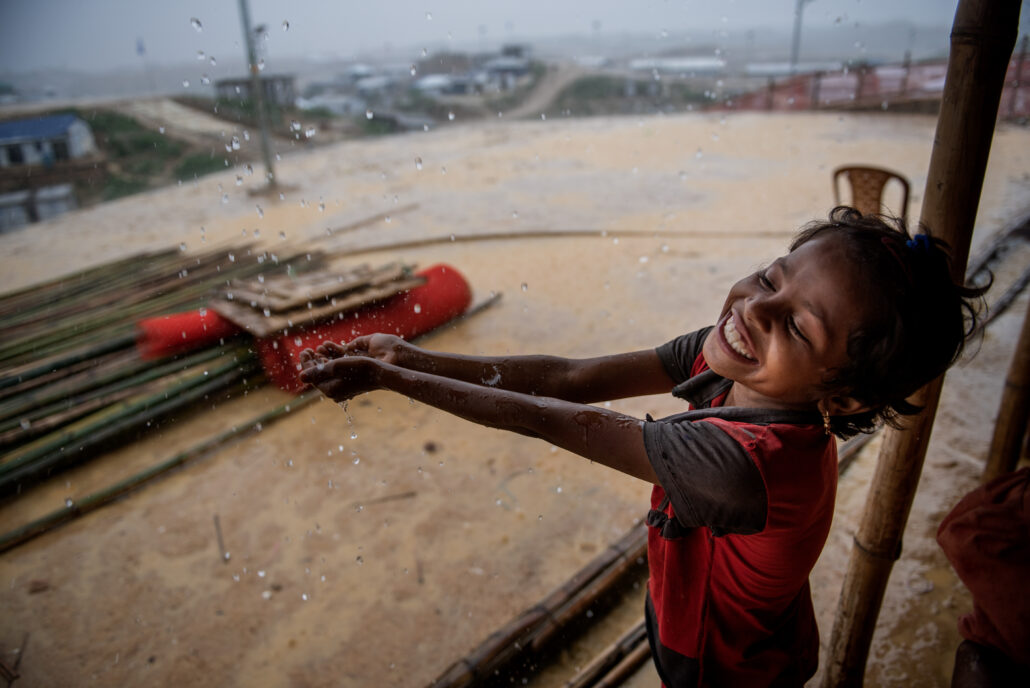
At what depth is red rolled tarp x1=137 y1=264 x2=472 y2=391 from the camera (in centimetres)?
414

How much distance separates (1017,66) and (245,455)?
18142 millimetres

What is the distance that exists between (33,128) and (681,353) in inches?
865

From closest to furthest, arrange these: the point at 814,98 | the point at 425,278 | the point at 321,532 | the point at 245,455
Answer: the point at 321,532 → the point at 245,455 → the point at 425,278 → the point at 814,98

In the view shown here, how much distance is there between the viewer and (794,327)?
3.27 ft

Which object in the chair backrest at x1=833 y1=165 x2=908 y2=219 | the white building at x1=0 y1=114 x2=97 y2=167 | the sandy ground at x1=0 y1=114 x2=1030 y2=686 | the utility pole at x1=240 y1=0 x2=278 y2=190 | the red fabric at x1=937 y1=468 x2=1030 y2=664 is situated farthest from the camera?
the white building at x1=0 y1=114 x2=97 y2=167

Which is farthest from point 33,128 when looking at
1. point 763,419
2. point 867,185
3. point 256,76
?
point 763,419

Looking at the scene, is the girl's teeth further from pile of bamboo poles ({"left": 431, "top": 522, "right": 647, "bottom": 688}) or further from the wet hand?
pile of bamboo poles ({"left": 431, "top": 522, "right": 647, "bottom": 688})

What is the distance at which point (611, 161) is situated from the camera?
11422 mm

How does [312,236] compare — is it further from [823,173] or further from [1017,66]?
[1017,66]

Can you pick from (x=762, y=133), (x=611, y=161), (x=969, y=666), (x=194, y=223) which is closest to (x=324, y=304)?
(x=969, y=666)

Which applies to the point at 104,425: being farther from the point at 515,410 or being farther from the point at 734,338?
the point at 734,338

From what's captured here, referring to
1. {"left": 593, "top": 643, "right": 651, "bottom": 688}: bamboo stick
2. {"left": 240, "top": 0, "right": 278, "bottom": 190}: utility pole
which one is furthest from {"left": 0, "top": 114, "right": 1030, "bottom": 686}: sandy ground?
{"left": 240, "top": 0, "right": 278, "bottom": 190}: utility pole

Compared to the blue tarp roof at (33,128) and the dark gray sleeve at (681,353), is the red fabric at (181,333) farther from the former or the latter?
the blue tarp roof at (33,128)

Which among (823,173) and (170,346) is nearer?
(170,346)
